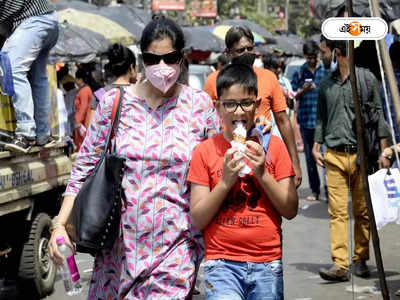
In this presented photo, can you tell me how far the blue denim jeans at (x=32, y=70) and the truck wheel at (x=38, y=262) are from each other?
2.43ft

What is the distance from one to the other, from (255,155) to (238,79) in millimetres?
401

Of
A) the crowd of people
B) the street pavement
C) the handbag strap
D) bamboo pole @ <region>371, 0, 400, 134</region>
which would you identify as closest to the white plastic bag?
the street pavement

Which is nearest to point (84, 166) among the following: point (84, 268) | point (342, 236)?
point (342, 236)

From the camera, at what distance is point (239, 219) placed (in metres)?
3.70

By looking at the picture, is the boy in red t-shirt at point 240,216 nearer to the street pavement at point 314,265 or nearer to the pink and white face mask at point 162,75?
the pink and white face mask at point 162,75

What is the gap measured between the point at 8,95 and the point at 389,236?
4.58 m

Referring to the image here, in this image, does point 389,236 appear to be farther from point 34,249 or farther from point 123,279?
point 123,279

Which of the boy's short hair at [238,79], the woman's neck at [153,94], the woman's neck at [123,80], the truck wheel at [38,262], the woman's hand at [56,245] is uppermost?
the boy's short hair at [238,79]

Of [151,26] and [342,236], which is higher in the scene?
[151,26]

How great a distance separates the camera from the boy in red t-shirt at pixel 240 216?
12.1ft

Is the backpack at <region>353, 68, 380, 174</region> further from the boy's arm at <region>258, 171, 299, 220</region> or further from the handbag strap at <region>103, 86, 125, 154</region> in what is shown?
the handbag strap at <region>103, 86, 125, 154</region>

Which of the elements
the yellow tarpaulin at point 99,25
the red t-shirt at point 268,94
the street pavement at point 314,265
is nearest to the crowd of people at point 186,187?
the red t-shirt at point 268,94

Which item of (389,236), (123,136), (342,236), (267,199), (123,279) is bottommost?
(389,236)

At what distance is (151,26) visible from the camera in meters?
3.85
